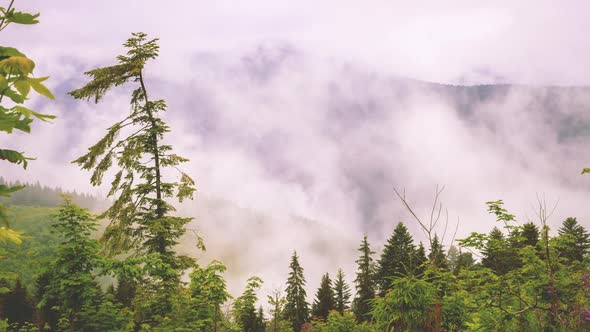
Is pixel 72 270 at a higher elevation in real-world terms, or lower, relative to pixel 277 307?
higher

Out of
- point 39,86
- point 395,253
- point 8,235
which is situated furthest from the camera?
point 395,253

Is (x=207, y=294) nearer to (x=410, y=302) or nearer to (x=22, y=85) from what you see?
(x=410, y=302)

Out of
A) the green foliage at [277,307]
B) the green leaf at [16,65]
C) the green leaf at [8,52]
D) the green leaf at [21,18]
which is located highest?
the green leaf at [21,18]

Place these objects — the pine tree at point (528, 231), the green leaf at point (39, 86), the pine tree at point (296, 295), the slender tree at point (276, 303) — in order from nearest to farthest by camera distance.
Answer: the green leaf at point (39, 86) → the pine tree at point (528, 231) → the slender tree at point (276, 303) → the pine tree at point (296, 295)

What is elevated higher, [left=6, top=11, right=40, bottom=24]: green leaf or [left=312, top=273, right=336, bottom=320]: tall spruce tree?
[left=6, top=11, right=40, bottom=24]: green leaf

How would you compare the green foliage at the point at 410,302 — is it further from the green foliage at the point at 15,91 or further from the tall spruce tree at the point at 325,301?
the tall spruce tree at the point at 325,301

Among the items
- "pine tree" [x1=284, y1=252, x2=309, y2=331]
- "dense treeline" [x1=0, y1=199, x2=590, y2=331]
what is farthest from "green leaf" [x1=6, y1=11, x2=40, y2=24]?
"pine tree" [x1=284, y1=252, x2=309, y2=331]

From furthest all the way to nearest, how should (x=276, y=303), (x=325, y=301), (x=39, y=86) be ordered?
(x=325, y=301)
(x=276, y=303)
(x=39, y=86)

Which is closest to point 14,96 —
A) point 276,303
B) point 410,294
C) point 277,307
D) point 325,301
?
point 410,294

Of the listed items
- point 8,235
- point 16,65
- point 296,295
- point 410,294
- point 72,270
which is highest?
point 16,65

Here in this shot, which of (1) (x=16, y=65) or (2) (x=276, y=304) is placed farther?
(2) (x=276, y=304)

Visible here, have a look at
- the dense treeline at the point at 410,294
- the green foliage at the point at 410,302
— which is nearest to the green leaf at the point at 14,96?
the dense treeline at the point at 410,294

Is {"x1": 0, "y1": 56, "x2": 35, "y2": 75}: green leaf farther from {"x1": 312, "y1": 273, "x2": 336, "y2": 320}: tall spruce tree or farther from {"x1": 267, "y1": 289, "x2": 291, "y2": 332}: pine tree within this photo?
{"x1": 312, "y1": 273, "x2": 336, "y2": 320}: tall spruce tree

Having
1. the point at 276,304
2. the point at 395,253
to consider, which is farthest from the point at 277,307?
the point at 395,253
